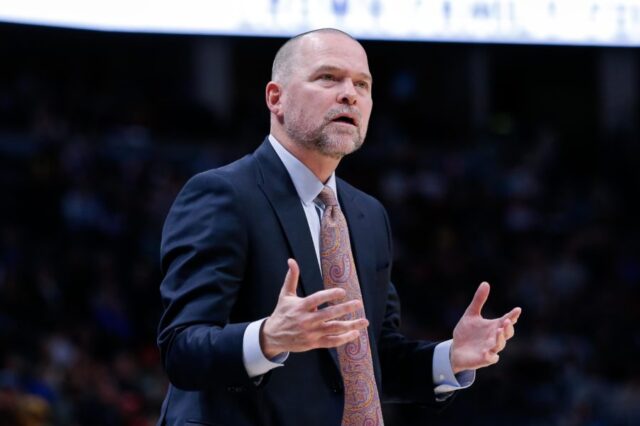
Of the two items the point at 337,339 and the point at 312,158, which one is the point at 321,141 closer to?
the point at 312,158

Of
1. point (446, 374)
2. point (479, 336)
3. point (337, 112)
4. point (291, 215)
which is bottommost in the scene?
point (446, 374)

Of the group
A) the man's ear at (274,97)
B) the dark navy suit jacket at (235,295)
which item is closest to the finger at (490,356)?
the dark navy suit jacket at (235,295)

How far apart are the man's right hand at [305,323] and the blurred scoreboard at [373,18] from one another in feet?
9.92

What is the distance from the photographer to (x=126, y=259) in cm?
863

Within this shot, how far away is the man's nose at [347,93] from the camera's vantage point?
248cm

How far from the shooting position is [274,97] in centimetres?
260

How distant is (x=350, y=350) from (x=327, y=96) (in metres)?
0.57

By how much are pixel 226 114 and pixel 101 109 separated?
5.69ft

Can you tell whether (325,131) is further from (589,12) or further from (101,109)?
(101,109)

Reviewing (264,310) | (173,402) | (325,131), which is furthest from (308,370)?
(325,131)

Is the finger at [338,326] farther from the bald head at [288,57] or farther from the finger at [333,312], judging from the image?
the bald head at [288,57]

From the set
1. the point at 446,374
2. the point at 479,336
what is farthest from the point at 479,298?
the point at 446,374

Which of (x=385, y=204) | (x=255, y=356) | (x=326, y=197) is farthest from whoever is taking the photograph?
(x=385, y=204)

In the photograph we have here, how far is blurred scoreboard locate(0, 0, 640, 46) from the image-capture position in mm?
4883
